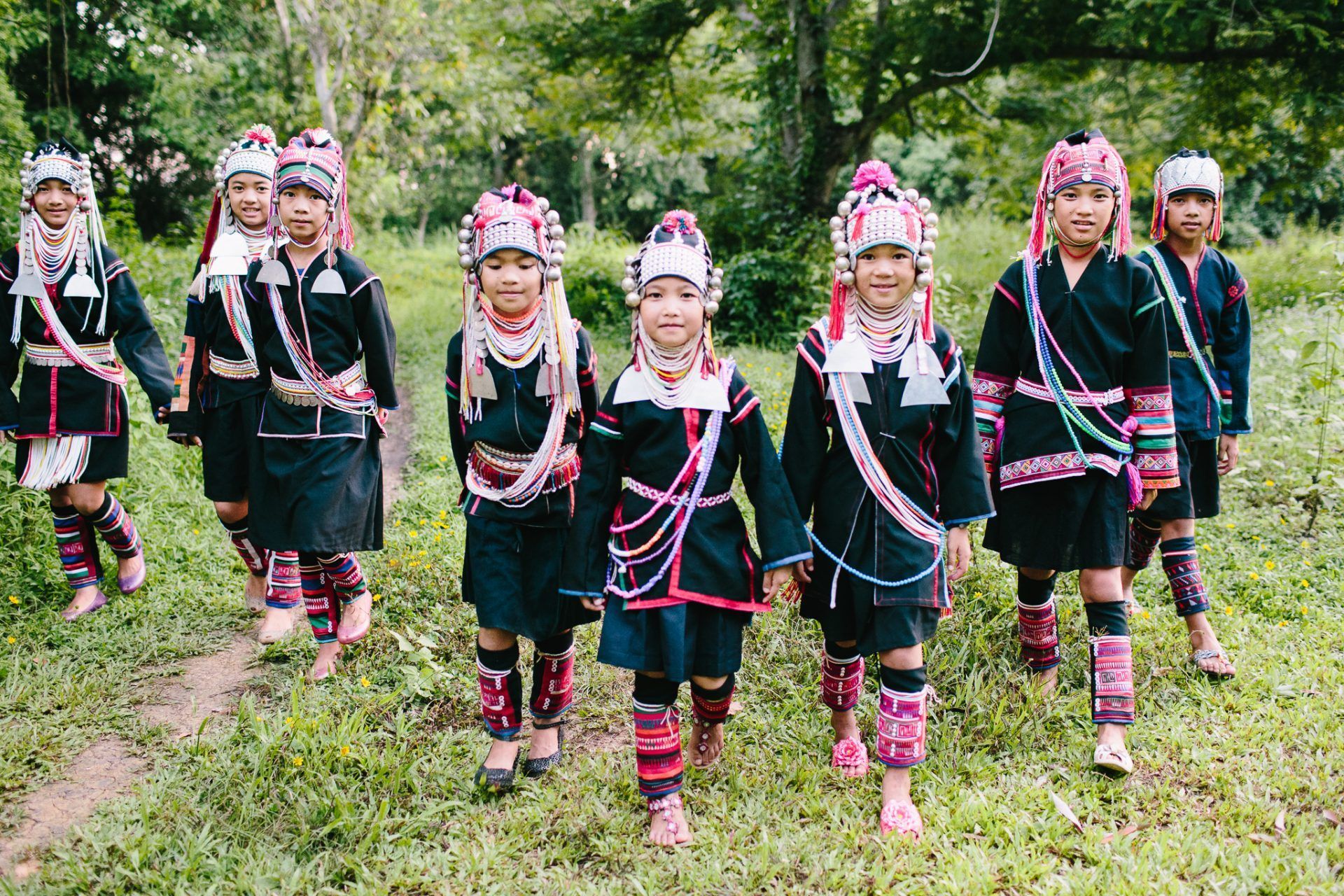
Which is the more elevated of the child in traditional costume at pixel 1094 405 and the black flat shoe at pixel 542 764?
the child in traditional costume at pixel 1094 405

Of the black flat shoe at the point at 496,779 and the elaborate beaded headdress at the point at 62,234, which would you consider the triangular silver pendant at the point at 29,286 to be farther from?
the black flat shoe at the point at 496,779

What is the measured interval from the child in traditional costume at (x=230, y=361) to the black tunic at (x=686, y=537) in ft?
6.44

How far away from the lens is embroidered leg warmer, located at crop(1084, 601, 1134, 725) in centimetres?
364

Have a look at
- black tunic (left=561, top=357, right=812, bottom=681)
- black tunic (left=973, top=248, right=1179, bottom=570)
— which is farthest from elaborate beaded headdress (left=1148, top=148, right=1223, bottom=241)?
black tunic (left=561, top=357, right=812, bottom=681)

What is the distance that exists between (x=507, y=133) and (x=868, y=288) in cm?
1749

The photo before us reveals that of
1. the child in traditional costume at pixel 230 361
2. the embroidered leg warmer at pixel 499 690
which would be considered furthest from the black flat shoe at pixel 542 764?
the child in traditional costume at pixel 230 361

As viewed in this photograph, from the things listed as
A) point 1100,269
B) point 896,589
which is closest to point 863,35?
point 1100,269

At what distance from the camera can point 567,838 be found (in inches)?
131

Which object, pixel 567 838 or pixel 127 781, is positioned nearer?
pixel 567 838

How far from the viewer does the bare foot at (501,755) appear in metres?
3.60

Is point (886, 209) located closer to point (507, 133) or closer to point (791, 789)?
point (791, 789)

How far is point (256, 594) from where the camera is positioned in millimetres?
5176

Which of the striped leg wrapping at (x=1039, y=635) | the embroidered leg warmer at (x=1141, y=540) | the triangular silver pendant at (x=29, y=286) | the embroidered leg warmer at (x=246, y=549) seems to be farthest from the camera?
the embroidered leg warmer at (x=246, y=549)

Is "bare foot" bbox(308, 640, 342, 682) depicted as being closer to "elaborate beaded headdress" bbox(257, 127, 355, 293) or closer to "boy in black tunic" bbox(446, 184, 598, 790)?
"boy in black tunic" bbox(446, 184, 598, 790)
